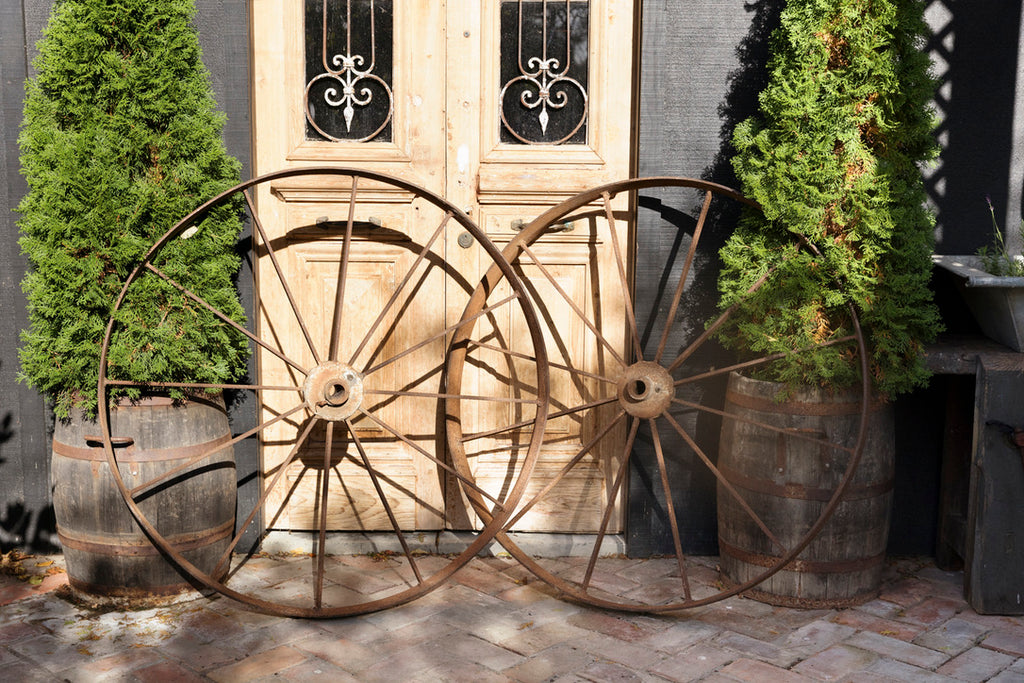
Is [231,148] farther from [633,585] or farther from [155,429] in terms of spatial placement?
[633,585]

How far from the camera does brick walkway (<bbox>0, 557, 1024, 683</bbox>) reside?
312cm

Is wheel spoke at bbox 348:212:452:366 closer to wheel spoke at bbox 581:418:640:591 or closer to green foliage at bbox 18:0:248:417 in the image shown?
green foliage at bbox 18:0:248:417

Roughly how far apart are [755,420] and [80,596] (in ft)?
8.38

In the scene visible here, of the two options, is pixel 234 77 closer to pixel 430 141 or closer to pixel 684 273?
pixel 430 141

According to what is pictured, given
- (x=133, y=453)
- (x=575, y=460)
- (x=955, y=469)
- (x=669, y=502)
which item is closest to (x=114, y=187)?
(x=133, y=453)

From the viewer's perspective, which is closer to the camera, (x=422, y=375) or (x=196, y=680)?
(x=196, y=680)

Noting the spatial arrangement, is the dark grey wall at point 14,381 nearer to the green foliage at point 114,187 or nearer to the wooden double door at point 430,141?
the green foliage at point 114,187

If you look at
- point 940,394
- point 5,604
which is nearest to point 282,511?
point 5,604

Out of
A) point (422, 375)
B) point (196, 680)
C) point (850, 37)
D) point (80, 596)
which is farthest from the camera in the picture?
point (422, 375)

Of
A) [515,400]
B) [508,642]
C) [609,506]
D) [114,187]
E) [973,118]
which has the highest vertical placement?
[973,118]

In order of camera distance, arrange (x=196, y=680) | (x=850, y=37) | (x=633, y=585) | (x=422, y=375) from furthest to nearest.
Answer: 1. (x=422, y=375)
2. (x=633, y=585)
3. (x=850, y=37)
4. (x=196, y=680)

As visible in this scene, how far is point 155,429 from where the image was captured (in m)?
3.51

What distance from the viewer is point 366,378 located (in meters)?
4.11

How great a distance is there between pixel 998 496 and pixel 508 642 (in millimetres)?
1841
